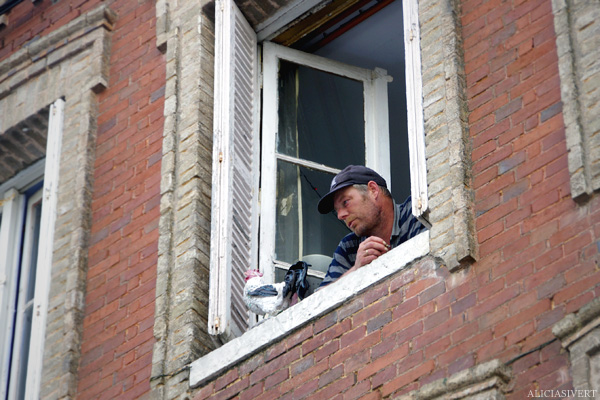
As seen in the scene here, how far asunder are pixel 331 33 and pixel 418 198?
2428 mm

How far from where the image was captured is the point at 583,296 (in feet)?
22.5

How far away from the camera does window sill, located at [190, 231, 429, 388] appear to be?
7742 millimetres

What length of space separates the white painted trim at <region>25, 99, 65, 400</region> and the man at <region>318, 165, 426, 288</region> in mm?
1850

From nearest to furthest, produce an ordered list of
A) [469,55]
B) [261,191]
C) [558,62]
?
[558,62] → [469,55] → [261,191]

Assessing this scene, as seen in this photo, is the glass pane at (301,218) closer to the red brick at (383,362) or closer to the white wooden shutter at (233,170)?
the white wooden shutter at (233,170)

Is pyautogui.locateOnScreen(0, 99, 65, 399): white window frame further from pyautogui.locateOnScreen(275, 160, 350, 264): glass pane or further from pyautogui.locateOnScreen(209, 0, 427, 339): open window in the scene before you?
pyautogui.locateOnScreen(275, 160, 350, 264): glass pane

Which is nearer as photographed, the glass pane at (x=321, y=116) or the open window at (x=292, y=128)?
the open window at (x=292, y=128)

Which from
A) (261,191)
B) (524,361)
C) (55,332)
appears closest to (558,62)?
(524,361)

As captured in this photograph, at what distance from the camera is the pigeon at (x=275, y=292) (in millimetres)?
8352

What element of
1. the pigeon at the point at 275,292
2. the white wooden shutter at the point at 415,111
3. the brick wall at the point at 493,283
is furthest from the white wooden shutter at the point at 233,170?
the white wooden shutter at the point at 415,111

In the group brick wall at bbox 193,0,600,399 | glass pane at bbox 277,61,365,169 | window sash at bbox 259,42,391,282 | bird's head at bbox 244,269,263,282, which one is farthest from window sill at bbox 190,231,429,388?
glass pane at bbox 277,61,365,169

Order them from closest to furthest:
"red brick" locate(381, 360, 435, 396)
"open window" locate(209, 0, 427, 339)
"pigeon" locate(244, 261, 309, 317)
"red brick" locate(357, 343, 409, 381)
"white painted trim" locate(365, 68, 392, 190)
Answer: "red brick" locate(381, 360, 435, 396), "red brick" locate(357, 343, 409, 381), "pigeon" locate(244, 261, 309, 317), "open window" locate(209, 0, 427, 339), "white painted trim" locate(365, 68, 392, 190)

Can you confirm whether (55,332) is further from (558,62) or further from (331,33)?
(558,62)

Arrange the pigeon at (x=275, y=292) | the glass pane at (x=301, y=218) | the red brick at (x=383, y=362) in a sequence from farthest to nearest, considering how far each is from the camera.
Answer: the glass pane at (x=301, y=218) < the pigeon at (x=275, y=292) < the red brick at (x=383, y=362)
